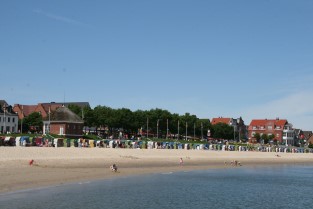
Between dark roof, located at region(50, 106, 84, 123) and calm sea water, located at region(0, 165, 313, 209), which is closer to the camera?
calm sea water, located at region(0, 165, 313, 209)

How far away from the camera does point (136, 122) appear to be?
128 m

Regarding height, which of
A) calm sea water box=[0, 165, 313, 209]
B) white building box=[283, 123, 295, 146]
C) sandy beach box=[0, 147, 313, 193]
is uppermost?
white building box=[283, 123, 295, 146]

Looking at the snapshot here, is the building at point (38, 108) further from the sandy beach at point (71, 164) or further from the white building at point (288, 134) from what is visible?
the white building at point (288, 134)

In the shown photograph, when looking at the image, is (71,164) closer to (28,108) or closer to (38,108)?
(38,108)

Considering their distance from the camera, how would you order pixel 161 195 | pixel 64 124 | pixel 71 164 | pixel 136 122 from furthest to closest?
pixel 136 122
pixel 64 124
pixel 71 164
pixel 161 195

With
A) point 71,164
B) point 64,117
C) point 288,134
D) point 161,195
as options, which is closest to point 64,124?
point 64,117

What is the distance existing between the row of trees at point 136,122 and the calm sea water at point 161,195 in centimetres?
8479

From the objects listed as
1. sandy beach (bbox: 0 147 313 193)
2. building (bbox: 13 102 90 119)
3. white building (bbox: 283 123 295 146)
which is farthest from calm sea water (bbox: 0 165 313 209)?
white building (bbox: 283 123 295 146)

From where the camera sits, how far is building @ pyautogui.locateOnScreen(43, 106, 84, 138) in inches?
3654

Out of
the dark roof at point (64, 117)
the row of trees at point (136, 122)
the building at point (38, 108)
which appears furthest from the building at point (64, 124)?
the building at point (38, 108)

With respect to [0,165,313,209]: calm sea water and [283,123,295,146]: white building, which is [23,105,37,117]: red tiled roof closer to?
[283,123,295,146]: white building

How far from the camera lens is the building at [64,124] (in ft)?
305

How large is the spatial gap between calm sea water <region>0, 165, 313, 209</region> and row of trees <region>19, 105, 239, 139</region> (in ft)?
278

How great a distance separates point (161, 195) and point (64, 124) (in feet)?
215
